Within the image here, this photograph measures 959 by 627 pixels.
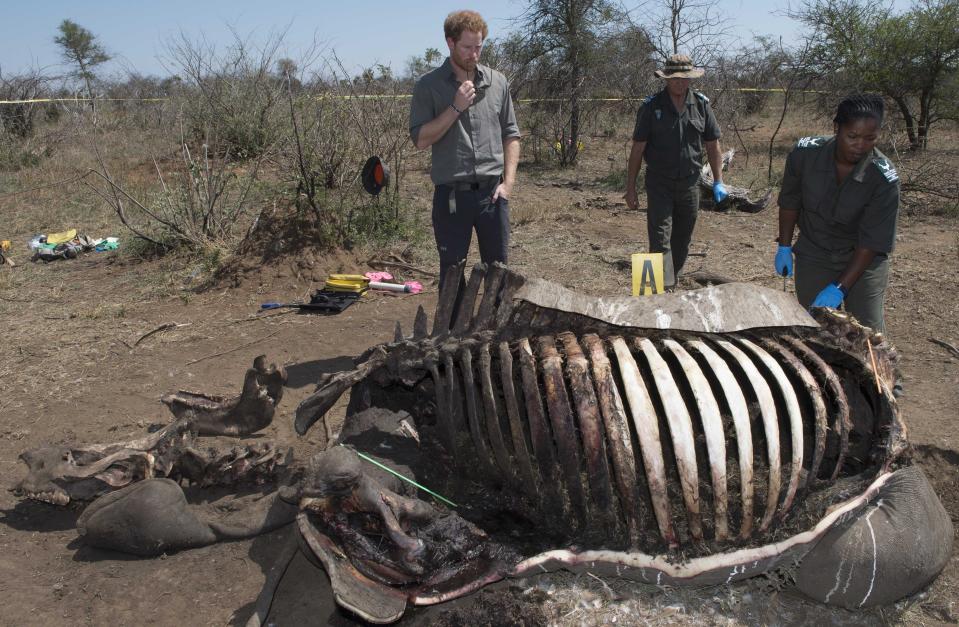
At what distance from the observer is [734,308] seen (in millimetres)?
2854

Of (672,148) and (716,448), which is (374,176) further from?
(716,448)

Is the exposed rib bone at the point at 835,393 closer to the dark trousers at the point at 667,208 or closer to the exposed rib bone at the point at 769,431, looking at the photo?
the exposed rib bone at the point at 769,431

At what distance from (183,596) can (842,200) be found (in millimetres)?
3720

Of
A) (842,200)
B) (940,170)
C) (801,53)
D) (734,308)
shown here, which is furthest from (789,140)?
(734,308)

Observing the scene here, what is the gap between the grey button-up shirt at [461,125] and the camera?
417 cm

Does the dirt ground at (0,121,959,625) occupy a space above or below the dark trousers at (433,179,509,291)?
below

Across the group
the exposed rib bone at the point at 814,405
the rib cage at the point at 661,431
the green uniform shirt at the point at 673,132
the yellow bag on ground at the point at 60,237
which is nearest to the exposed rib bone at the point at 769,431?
the rib cage at the point at 661,431

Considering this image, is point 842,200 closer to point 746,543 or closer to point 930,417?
point 930,417

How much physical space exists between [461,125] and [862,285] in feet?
8.14

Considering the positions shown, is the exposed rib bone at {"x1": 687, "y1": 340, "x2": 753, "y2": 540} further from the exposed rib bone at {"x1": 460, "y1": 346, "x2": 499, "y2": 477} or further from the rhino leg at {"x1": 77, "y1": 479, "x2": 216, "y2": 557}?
the rhino leg at {"x1": 77, "y1": 479, "x2": 216, "y2": 557}

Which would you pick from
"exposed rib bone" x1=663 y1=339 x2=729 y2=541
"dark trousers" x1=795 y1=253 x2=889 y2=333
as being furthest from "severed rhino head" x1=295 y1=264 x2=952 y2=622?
"dark trousers" x1=795 y1=253 x2=889 y2=333

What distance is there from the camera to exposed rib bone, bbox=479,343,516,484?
2.76m

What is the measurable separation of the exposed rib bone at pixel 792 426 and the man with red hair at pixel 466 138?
81.0 inches

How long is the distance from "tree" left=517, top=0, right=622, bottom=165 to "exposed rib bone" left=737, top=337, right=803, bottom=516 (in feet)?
36.3
